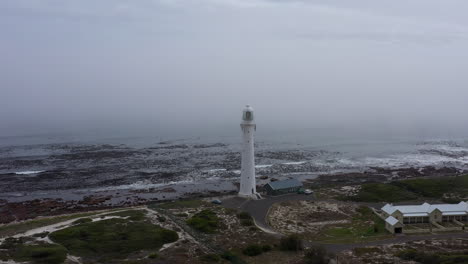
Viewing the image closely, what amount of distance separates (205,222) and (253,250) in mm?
6201

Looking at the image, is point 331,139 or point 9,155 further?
point 331,139

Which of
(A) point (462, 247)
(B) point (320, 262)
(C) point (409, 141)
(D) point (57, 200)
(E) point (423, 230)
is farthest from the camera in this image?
(C) point (409, 141)

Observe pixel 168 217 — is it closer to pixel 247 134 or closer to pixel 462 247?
pixel 247 134

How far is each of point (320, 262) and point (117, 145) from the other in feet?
236

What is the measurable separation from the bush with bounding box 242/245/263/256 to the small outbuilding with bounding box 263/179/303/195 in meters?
13.9

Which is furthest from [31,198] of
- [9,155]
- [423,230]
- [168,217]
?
[423,230]

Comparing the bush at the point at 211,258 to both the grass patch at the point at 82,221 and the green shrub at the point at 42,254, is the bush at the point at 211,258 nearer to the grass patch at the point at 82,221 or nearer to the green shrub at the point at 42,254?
the green shrub at the point at 42,254

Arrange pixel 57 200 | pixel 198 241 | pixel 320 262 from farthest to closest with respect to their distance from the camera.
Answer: pixel 57 200, pixel 198 241, pixel 320 262

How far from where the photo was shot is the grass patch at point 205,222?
2464 cm

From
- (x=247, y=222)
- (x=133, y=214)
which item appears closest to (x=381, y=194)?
(x=247, y=222)

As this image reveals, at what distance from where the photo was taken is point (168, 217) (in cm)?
2772

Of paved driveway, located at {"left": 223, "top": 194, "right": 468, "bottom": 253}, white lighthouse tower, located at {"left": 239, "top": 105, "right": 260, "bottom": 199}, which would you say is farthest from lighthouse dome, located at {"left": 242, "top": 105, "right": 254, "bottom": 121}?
paved driveway, located at {"left": 223, "top": 194, "right": 468, "bottom": 253}

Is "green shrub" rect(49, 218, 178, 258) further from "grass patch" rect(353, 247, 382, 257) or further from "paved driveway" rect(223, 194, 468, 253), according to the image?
"grass patch" rect(353, 247, 382, 257)

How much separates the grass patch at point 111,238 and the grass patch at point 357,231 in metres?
10.5
